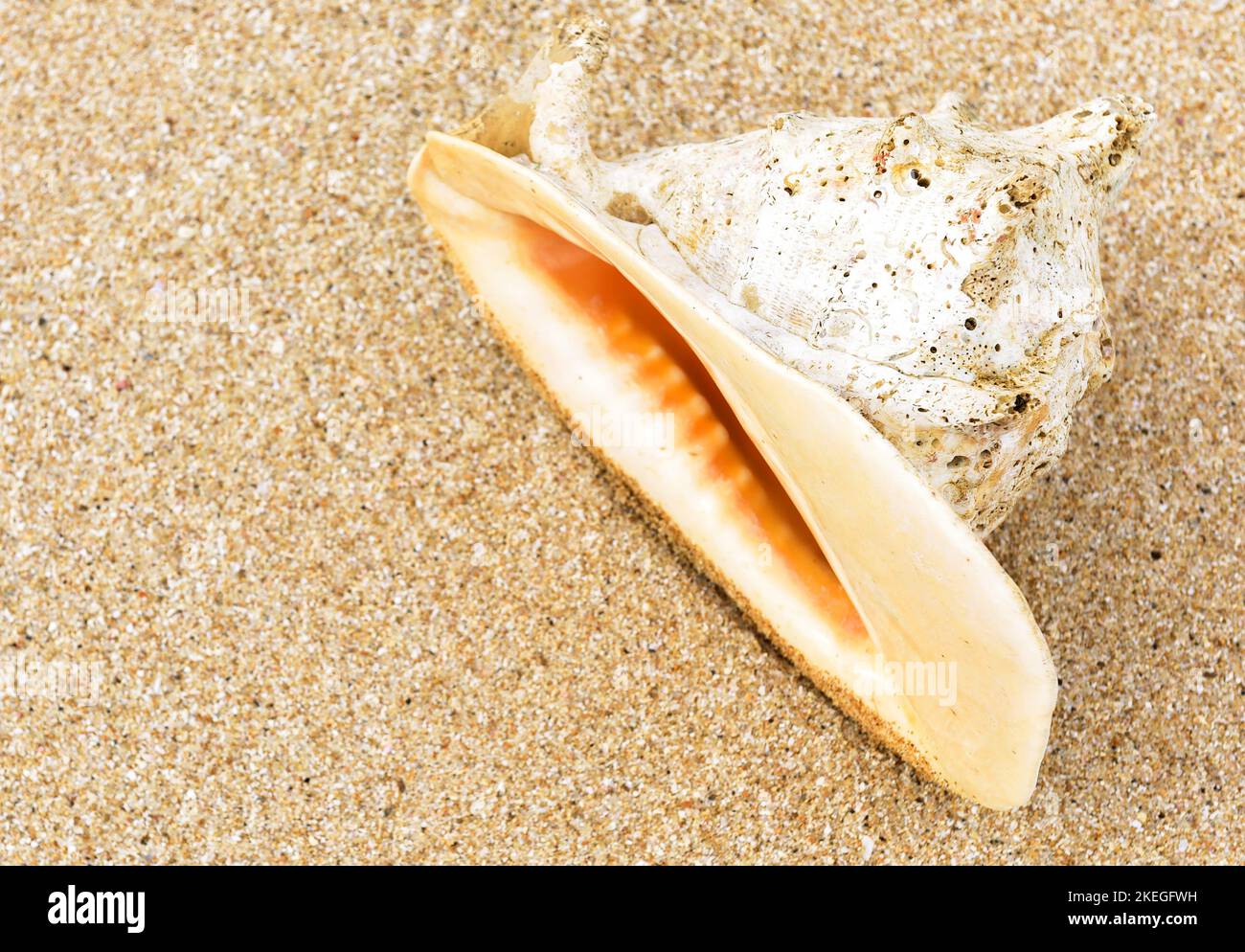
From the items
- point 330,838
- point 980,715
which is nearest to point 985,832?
point 980,715

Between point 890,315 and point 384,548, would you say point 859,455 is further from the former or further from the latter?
point 384,548

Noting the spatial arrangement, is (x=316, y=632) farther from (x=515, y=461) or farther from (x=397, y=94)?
(x=397, y=94)

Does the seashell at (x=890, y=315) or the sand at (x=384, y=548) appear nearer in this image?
the seashell at (x=890, y=315)

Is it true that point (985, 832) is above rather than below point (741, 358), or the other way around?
below

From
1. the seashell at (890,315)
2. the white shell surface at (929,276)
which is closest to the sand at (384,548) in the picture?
the seashell at (890,315)

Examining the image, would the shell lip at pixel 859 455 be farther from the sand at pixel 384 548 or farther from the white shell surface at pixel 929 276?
the sand at pixel 384 548

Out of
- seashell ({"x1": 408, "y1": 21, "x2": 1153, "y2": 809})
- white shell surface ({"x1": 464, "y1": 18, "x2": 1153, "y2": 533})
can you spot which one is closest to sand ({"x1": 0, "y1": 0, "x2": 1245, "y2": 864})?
seashell ({"x1": 408, "y1": 21, "x2": 1153, "y2": 809})

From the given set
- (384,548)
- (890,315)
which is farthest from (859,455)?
(384,548)

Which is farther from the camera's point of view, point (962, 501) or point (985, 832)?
point (985, 832)
